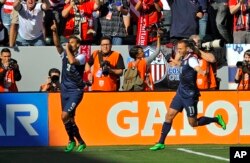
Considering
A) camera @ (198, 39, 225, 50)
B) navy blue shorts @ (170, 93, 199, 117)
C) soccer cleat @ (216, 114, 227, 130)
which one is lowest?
soccer cleat @ (216, 114, 227, 130)

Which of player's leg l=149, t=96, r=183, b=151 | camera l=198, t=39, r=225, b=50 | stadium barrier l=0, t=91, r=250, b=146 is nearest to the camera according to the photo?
player's leg l=149, t=96, r=183, b=151

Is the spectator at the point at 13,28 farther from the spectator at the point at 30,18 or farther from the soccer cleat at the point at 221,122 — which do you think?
the soccer cleat at the point at 221,122

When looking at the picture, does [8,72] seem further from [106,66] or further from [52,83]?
[106,66]

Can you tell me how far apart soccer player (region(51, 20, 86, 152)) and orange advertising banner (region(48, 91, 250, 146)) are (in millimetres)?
1264

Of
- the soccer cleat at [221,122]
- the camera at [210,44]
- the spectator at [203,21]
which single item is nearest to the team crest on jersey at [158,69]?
the spectator at [203,21]

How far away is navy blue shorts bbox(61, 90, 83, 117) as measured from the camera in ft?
52.9

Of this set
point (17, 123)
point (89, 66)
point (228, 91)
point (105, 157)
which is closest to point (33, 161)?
point (105, 157)

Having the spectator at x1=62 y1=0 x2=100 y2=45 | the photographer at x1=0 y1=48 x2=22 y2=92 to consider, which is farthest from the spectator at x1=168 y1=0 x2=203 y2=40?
the photographer at x1=0 y1=48 x2=22 y2=92

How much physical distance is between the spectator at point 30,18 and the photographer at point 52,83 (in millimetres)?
1165

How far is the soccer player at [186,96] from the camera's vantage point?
16156mm

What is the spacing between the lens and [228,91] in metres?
17.9

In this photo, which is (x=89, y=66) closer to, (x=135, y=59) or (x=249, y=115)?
(x=135, y=59)

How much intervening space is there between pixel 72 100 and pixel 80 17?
133 inches

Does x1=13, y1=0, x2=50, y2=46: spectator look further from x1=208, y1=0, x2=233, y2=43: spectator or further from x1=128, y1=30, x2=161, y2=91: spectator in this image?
x1=208, y1=0, x2=233, y2=43: spectator
